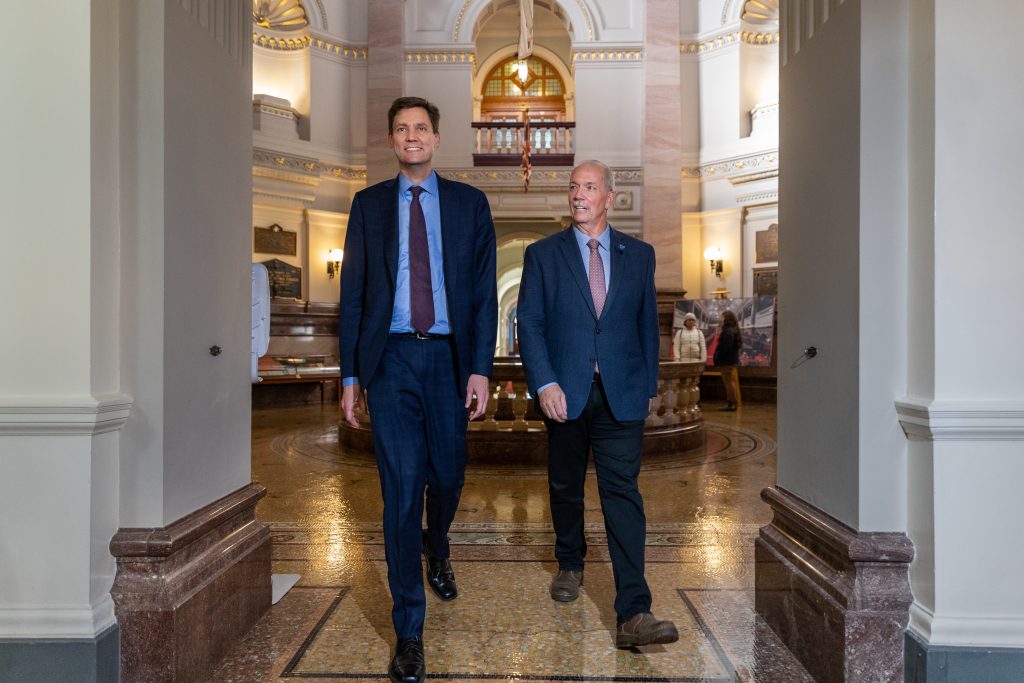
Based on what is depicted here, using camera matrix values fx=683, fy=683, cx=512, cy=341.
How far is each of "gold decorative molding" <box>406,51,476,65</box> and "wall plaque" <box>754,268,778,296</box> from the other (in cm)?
723

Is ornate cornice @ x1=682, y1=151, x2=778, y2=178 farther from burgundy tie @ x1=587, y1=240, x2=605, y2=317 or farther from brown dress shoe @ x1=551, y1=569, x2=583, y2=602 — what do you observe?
brown dress shoe @ x1=551, y1=569, x2=583, y2=602

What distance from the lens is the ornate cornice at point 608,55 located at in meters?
13.8

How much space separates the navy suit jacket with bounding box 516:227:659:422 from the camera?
2.46 meters

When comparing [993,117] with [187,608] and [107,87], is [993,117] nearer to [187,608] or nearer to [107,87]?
[107,87]

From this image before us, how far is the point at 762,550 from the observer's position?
2.65m

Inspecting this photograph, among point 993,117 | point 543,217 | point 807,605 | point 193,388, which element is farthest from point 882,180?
point 543,217

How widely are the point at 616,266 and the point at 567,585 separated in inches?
52.2

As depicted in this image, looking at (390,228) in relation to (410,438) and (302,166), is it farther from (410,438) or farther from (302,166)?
(302,166)

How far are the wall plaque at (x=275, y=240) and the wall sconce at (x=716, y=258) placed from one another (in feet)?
26.6

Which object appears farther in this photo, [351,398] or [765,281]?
[765,281]

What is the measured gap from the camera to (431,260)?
92.0 inches

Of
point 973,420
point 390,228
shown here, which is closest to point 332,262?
point 390,228

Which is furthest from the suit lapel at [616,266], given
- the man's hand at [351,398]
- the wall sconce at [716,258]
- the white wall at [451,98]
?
the white wall at [451,98]

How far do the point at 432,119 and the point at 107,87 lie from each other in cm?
97
